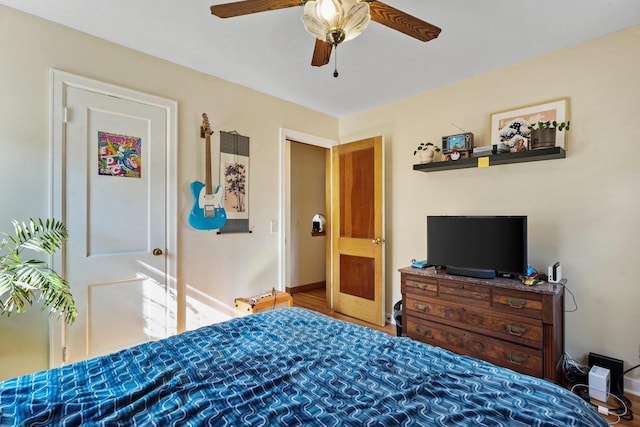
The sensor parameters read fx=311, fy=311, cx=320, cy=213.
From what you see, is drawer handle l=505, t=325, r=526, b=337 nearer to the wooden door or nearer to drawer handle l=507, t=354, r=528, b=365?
drawer handle l=507, t=354, r=528, b=365

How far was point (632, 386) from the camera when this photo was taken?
2174mm

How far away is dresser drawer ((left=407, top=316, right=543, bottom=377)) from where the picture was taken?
214 centimetres

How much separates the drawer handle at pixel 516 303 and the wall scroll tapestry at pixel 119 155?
297cm

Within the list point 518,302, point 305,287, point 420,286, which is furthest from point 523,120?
point 305,287

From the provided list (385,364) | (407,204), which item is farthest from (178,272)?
(407,204)

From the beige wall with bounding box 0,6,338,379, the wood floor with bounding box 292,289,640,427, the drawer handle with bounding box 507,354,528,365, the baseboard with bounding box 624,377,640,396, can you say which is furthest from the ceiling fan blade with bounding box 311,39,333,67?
the baseboard with bounding box 624,377,640,396

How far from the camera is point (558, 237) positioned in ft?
Result: 8.11

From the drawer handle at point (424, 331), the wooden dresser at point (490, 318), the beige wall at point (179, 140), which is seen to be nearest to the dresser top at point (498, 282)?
the wooden dresser at point (490, 318)

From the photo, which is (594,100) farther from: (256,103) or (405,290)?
(256,103)

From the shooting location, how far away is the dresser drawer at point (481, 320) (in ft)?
7.01

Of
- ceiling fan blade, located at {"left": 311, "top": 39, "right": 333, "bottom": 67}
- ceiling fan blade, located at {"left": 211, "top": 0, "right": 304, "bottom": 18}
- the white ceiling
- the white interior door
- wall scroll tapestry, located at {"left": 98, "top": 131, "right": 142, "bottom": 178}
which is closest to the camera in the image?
ceiling fan blade, located at {"left": 211, "top": 0, "right": 304, "bottom": 18}

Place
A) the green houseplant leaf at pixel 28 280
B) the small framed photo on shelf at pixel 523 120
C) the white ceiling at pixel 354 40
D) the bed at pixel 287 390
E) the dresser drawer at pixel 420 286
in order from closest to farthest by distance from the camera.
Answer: the bed at pixel 287 390 < the green houseplant leaf at pixel 28 280 < the white ceiling at pixel 354 40 < the small framed photo on shelf at pixel 523 120 < the dresser drawer at pixel 420 286

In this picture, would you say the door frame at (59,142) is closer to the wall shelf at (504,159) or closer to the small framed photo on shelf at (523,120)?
the wall shelf at (504,159)

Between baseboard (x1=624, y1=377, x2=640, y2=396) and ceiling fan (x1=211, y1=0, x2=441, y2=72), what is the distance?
271cm
